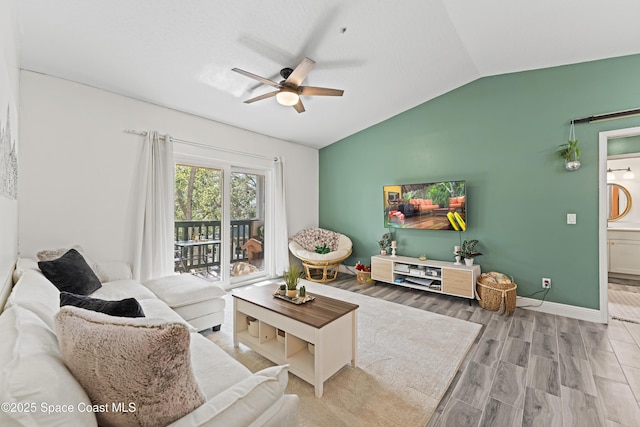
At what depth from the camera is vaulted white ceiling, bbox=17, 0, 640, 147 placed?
2119 millimetres

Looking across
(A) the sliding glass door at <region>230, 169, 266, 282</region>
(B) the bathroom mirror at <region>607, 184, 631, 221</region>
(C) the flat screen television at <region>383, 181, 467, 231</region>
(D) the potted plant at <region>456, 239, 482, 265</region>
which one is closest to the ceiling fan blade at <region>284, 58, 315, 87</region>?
(A) the sliding glass door at <region>230, 169, 266, 282</region>

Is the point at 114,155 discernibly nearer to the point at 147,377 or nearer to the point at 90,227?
the point at 90,227

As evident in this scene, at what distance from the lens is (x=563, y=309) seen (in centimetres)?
301

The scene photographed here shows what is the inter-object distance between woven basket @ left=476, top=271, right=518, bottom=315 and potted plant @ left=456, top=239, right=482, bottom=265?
318 millimetres

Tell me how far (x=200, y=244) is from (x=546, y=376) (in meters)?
4.11

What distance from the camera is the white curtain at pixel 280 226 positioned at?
184 inches

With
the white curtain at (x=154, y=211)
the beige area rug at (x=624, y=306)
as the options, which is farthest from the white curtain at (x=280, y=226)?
the beige area rug at (x=624, y=306)

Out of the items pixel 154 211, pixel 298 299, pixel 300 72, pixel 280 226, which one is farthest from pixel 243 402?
pixel 280 226

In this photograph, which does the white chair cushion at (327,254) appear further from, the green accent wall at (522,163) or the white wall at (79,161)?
the white wall at (79,161)

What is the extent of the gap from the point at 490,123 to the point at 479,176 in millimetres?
732

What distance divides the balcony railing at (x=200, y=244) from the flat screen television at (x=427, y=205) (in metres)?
2.62

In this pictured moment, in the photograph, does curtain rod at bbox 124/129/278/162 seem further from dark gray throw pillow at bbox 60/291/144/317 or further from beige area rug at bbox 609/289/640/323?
beige area rug at bbox 609/289/640/323

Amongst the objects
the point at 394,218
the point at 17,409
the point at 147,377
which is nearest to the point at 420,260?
the point at 394,218

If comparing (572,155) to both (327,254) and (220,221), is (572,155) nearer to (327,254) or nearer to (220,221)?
(327,254)
